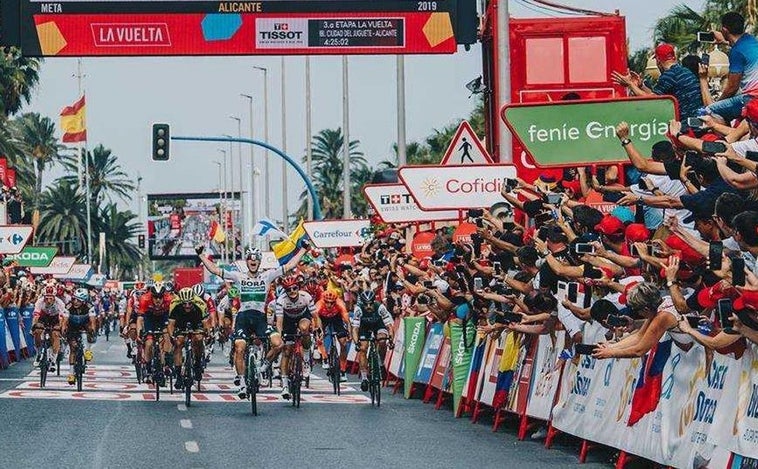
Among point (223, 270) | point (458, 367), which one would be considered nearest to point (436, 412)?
point (458, 367)

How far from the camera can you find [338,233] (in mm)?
41469

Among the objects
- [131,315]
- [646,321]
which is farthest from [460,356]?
[131,315]

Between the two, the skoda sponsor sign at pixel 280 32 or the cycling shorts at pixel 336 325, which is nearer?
the skoda sponsor sign at pixel 280 32

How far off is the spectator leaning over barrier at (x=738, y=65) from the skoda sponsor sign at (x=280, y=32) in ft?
33.5

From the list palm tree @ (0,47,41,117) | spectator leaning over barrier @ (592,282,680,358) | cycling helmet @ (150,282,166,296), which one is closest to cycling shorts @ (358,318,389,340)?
cycling helmet @ (150,282,166,296)

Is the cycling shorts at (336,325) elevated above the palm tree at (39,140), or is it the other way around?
the palm tree at (39,140)

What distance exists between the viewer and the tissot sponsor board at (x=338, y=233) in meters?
41.3

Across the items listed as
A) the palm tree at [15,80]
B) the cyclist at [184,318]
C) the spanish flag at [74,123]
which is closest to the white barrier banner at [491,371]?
the cyclist at [184,318]

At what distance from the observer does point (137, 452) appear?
55.8ft

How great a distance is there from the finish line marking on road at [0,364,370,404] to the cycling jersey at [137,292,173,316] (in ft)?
4.20

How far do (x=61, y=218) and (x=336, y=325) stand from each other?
97.3 meters

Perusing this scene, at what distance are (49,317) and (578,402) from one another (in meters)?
17.2

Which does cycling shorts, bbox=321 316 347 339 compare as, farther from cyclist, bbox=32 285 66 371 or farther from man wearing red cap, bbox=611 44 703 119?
man wearing red cap, bbox=611 44 703 119

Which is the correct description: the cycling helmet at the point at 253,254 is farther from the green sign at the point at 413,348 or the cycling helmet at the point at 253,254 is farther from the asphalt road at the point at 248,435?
the green sign at the point at 413,348
